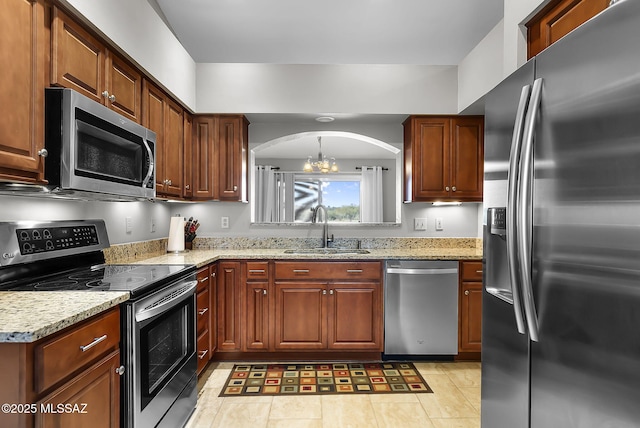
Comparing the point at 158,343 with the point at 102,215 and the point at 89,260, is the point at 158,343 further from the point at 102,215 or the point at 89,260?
the point at 102,215

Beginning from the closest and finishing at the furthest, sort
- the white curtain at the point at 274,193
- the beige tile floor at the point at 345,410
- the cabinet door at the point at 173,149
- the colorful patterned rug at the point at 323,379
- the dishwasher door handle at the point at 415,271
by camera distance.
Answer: the beige tile floor at the point at 345,410 → the colorful patterned rug at the point at 323,379 → the cabinet door at the point at 173,149 → the dishwasher door handle at the point at 415,271 → the white curtain at the point at 274,193

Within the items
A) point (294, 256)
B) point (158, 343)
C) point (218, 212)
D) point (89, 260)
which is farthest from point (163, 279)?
point (218, 212)

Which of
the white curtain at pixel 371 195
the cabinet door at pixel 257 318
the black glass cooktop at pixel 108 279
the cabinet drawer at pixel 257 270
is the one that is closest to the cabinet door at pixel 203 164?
the cabinet drawer at pixel 257 270

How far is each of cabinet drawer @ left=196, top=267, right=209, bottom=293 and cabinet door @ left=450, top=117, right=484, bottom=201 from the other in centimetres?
219

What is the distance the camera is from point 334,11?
3021mm

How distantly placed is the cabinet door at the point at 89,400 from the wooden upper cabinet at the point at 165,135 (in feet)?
4.87

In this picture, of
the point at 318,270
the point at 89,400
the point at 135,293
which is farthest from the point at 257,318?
the point at 89,400

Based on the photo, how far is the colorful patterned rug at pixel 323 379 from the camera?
2672 mm

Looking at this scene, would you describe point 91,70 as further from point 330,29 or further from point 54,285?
point 330,29

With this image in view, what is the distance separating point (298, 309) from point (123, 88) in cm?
200

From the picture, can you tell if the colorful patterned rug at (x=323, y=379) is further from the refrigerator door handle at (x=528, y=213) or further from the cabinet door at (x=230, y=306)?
the refrigerator door handle at (x=528, y=213)

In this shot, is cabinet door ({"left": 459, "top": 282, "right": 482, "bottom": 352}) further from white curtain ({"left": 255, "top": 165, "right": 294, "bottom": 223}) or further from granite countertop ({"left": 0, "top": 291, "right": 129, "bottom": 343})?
granite countertop ({"left": 0, "top": 291, "right": 129, "bottom": 343})

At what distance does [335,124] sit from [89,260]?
7.80 ft

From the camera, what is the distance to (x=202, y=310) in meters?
2.76
